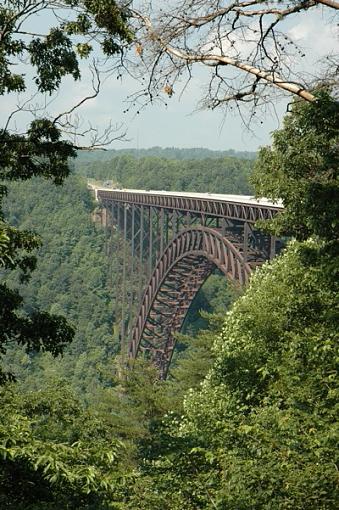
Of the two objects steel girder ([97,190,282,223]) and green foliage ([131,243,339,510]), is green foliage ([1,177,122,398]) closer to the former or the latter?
steel girder ([97,190,282,223])

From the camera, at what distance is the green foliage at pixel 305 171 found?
8.24 m

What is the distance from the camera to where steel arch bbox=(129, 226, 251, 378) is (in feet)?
126

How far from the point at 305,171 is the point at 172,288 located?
35.6m

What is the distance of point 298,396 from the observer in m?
8.87

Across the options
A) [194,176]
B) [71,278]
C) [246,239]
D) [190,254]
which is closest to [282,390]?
[246,239]

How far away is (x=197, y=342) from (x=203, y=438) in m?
17.4

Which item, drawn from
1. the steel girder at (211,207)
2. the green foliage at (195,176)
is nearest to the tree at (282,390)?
the steel girder at (211,207)

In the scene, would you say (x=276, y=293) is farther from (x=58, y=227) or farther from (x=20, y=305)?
(x=58, y=227)

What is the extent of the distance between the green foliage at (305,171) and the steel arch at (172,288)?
22896 mm

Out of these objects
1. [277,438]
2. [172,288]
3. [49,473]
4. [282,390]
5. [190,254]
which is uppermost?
[277,438]

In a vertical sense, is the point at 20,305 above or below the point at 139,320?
above

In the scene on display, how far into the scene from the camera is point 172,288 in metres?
46.4

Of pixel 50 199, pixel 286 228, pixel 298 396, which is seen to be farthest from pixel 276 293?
pixel 50 199

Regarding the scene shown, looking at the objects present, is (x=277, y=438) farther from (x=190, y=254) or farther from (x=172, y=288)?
(x=172, y=288)
